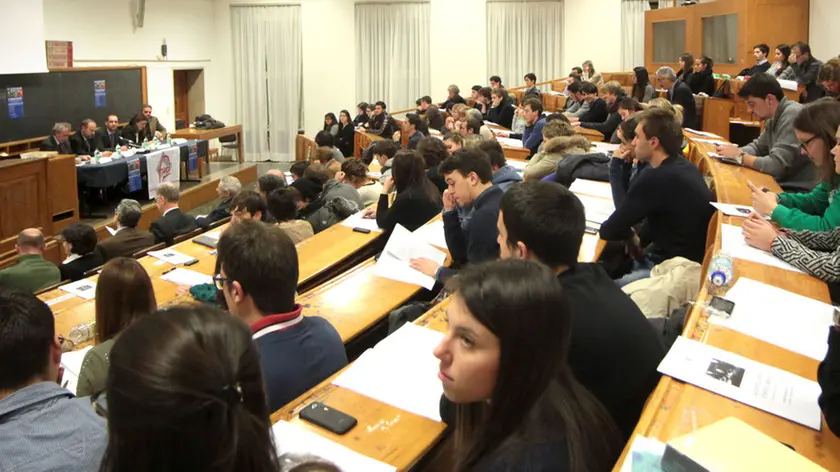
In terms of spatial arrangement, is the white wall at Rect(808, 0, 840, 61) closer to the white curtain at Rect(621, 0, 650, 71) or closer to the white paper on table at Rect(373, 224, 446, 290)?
the white curtain at Rect(621, 0, 650, 71)

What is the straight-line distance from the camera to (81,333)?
349 cm

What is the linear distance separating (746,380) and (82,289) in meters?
3.77

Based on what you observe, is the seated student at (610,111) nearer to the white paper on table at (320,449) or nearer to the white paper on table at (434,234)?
the white paper on table at (434,234)

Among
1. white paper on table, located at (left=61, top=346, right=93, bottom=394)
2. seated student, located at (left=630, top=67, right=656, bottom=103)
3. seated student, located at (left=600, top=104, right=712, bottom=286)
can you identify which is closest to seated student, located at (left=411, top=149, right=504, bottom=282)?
seated student, located at (left=600, top=104, right=712, bottom=286)

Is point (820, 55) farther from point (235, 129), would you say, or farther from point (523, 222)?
point (235, 129)

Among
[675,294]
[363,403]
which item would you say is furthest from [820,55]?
[363,403]

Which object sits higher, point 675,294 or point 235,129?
point 235,129

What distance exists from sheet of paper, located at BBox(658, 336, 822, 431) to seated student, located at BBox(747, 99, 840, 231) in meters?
1.24

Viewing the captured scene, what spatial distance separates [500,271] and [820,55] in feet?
31.2

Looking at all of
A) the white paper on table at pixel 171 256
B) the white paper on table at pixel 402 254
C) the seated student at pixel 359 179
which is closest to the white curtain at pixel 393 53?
the seated student at pixel 359 179

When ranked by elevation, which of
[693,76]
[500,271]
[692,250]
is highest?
[693,76]

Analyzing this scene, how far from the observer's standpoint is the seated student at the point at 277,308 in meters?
2.21

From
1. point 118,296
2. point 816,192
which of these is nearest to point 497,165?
point 816,192

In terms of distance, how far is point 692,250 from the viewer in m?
3.48
